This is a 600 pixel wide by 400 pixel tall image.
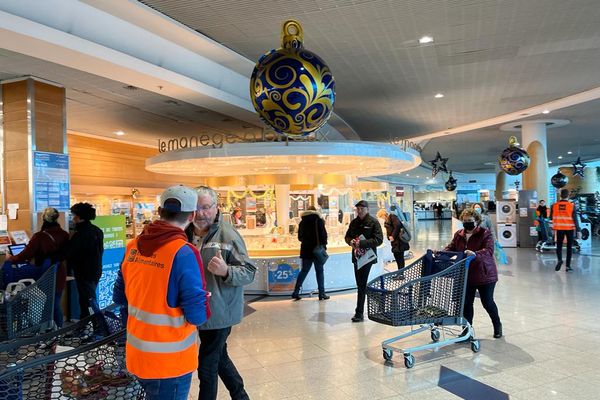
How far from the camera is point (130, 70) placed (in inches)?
225

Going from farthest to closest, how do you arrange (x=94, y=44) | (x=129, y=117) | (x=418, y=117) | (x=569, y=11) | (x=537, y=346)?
(x=418, y=117), (x=129, y=117), (x=569, y=11), (x=94, y=44), (x=537, y=346)

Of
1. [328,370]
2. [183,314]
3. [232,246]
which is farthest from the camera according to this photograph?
[328,370]

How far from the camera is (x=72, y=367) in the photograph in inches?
81.8

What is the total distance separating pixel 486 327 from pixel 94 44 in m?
5.46

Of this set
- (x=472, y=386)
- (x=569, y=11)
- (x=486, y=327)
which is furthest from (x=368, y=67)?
(x=472, y=386)

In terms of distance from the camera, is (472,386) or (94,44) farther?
(94,44)

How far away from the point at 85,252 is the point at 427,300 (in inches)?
152

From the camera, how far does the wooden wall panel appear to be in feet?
35.3

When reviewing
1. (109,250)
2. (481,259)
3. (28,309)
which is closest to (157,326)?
(28,309)

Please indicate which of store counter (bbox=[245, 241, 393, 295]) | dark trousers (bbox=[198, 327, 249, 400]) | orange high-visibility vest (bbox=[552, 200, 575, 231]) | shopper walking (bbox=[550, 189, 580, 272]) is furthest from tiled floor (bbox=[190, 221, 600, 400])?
orange high-visibility vest (bbox=[552, 200, 575, 231])

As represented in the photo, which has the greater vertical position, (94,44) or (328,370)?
(94,44)

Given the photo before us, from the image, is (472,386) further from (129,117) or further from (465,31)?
(129,117)

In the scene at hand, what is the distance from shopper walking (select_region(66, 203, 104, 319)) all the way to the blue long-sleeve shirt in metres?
3.87

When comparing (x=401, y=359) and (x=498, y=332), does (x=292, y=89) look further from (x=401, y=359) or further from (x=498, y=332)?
(x=498, y=332)
